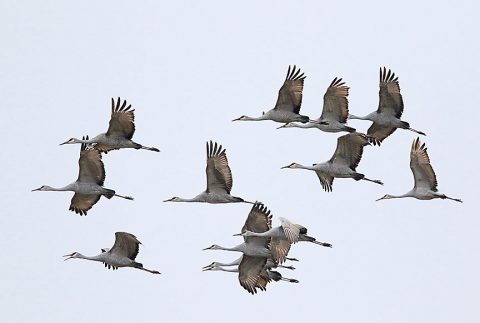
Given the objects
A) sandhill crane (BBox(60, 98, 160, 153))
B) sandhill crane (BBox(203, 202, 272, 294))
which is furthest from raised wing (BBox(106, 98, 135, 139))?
sandhill crane (BBox(203, 202, 272, 294))

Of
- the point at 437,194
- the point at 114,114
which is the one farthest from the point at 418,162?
the point at 114,114

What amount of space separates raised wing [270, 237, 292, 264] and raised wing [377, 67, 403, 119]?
217 inches

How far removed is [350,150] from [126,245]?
6.03 metres

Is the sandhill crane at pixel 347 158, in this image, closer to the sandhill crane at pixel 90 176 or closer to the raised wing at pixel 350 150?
the raised wing at pixel 350 150

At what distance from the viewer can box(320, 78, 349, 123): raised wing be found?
140ft

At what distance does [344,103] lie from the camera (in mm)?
42719

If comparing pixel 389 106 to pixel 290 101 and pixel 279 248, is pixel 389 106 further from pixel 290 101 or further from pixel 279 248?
pixel 279 248

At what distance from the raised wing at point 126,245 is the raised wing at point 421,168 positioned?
7108 millimetres

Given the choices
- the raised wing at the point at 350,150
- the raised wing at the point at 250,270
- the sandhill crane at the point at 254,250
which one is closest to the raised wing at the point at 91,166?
the sandhill crane at the point at 254,250

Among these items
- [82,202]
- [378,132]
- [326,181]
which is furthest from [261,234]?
[82,202]

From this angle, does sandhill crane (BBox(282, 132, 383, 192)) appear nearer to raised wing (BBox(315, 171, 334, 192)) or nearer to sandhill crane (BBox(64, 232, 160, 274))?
raised wing (BBox(315, 171, 334, 192))

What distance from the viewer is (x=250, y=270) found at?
4144cm

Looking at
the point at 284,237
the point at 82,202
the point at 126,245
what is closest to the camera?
the point at 284,237

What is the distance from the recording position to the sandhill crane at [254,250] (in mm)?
41094
